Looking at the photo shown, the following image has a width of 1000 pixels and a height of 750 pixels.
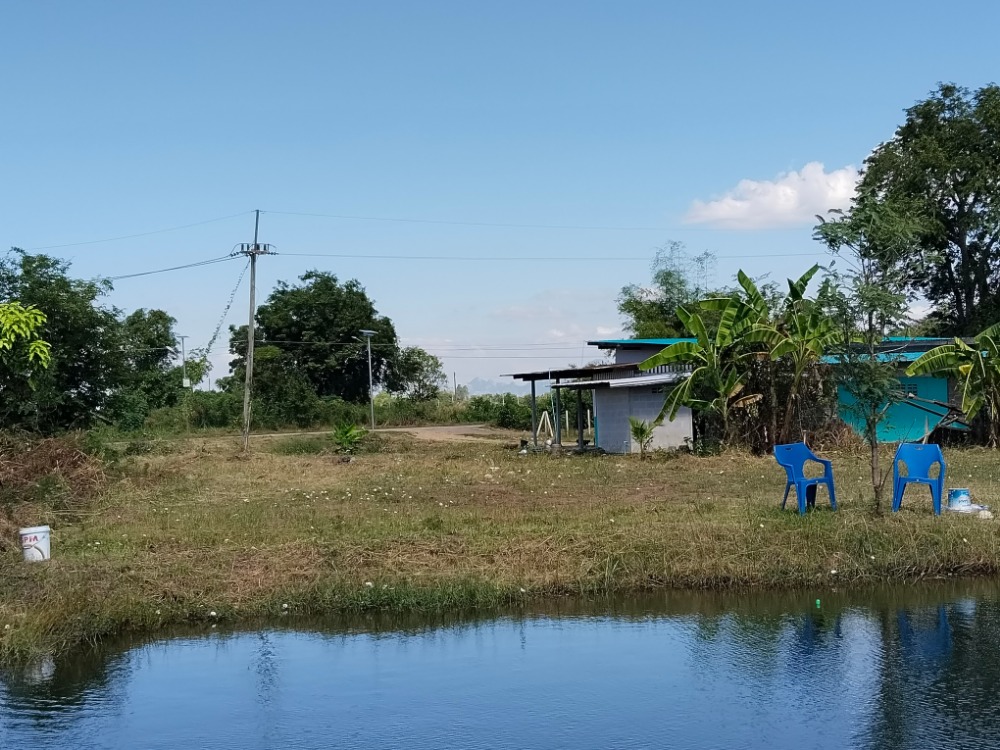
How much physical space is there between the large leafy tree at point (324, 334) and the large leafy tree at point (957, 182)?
26716 millimetres

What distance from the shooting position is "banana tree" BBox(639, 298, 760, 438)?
68.5 ft

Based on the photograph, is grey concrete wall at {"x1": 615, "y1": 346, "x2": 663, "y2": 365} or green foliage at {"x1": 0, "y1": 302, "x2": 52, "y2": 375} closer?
green foliage at {"x1": 0, "y1": 302, "x2": 52, "y2": 375}

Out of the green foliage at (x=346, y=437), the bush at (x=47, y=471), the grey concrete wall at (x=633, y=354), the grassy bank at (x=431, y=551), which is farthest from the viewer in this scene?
the grey concrete wall at (x=633, y=354)

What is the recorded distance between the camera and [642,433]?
22938 millimetres

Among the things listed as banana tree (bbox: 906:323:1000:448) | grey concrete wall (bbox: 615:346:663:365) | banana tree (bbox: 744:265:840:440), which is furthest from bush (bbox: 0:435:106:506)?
banana tree (bbox: 906:323:1000:448)

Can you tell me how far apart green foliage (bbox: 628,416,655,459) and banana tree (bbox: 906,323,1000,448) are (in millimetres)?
6231

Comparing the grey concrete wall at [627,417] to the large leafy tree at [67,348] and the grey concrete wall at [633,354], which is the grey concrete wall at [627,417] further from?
the large leafy tree at [67,348]

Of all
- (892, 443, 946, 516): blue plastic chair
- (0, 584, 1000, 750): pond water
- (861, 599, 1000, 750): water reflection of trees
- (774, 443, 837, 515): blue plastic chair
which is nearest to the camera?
(861, 599, 1000, 750): water reflection of trees

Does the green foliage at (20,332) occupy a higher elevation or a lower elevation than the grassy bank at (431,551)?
higher

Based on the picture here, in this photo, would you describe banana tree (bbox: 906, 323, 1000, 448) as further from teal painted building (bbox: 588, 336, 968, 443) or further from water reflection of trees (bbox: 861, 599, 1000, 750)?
water reflection of trees (bbox: 861, 599, 1000, 750)

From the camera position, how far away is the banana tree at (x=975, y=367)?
2119 cm

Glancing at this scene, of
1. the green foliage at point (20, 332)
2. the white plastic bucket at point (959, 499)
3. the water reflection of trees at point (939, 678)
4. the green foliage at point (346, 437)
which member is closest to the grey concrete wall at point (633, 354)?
the green foliage at point (346, 437)

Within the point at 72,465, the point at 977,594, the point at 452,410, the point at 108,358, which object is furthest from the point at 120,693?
the point at 452,410

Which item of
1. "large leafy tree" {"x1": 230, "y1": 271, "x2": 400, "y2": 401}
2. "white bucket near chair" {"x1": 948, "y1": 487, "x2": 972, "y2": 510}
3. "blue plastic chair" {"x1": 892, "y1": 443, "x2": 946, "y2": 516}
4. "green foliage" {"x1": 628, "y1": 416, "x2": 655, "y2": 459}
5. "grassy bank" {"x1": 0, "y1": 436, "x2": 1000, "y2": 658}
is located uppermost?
"large leafy tree" {"x1": 230, "y1": 271, "x2": 400, "y2": 401}
